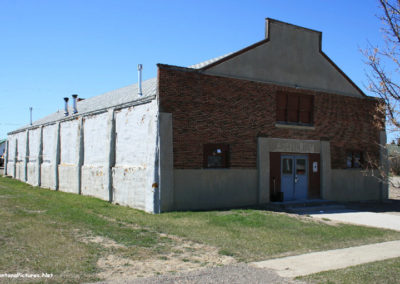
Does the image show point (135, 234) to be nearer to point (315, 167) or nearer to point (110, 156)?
point (110, 156)

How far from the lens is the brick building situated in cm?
1612

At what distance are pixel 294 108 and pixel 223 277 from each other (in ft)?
45.8

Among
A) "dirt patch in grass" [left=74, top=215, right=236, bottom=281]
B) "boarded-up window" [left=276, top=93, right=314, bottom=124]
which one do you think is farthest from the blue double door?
"dirt patch in grass" [left=74, top=215, right=236, bottom=281]

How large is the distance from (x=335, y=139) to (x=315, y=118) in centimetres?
176

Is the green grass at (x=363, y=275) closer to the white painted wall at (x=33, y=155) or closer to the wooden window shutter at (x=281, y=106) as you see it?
the wooden window shutter at (x=281, y=106)

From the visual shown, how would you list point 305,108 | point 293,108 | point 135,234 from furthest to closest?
1. point 305,108
2. point 293,108
3. point 135,234

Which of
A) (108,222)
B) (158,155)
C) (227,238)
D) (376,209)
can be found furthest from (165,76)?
(376,209)

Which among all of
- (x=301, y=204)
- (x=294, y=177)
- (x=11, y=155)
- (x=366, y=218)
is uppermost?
(x=11, y=155)

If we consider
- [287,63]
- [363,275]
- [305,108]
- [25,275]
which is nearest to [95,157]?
[287,63]

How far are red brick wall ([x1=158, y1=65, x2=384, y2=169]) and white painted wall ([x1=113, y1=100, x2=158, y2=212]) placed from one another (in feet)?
3.22

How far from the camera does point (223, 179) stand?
1733 cm

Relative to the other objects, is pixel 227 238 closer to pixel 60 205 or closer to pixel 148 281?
pixel 148 281

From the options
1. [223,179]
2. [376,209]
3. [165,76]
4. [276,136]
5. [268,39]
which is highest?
[268,39]

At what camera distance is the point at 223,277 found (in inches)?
285
